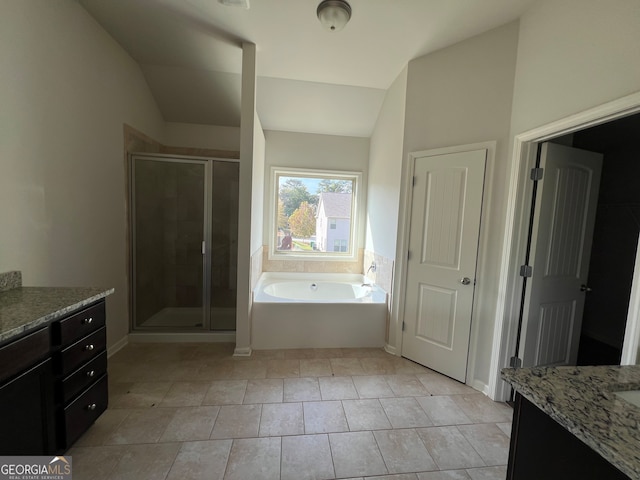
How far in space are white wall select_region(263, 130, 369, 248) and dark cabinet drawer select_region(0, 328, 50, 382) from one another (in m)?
2.67

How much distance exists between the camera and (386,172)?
3070mm

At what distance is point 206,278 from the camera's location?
3006mm

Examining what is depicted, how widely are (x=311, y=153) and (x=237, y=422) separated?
3164 mm

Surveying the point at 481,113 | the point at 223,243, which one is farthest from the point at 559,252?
the point at 223,243

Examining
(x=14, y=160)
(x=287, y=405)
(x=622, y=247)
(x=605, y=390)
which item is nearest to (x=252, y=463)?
(x=287, y=405)

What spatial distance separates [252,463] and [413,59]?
3327 mm

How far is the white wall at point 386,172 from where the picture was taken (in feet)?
8.87

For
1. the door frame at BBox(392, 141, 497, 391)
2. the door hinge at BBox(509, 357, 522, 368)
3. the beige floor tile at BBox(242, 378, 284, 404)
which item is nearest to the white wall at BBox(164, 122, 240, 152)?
the door frame at BBox(392, 141, 497, 391)

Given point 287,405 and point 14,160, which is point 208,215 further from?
point 287,405

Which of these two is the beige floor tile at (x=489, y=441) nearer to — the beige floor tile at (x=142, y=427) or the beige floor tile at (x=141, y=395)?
the beige floor tile at (x=142, y=427)

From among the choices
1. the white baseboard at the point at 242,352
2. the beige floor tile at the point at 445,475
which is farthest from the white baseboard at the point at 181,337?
the beige floor tile at the point at 445,475

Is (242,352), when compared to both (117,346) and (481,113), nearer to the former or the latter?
(117,346)

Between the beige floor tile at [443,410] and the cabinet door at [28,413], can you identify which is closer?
the cabinet door at [28,413]

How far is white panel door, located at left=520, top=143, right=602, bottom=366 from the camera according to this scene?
1951mm
